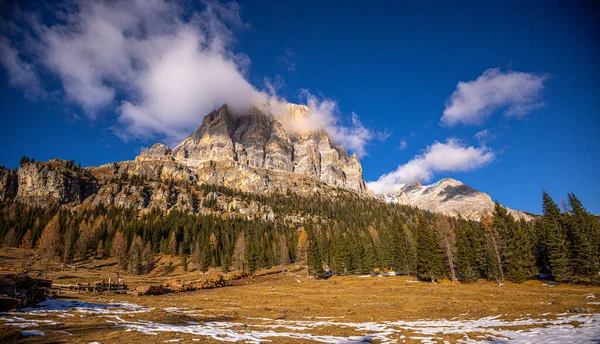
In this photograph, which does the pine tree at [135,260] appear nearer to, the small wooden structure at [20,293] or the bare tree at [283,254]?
the bare tree at [283,254]

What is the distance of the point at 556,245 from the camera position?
4981cm

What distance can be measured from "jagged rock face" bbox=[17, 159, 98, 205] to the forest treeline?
5133cm

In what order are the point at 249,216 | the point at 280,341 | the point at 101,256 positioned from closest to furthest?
the point at 280,341 < the point at 101,256 < the point at 249,216

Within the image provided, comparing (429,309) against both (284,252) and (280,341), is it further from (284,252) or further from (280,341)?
(284,252)

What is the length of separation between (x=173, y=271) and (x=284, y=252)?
127ft

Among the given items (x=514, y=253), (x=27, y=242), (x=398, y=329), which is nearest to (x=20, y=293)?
(x=398, y=329)

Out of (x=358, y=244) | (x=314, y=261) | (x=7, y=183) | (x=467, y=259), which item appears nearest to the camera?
(x=467, y=259)

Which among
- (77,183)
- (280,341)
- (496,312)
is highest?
(77,183)

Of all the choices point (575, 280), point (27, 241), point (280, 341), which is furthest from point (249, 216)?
point (280, 341)

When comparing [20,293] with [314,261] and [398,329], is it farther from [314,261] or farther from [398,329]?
[314,261]

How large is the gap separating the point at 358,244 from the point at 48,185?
20782 cm

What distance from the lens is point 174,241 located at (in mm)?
110375

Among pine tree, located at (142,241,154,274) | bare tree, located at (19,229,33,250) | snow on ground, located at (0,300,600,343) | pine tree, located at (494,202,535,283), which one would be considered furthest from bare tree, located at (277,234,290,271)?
bare tree, located at (19,229,33,250)

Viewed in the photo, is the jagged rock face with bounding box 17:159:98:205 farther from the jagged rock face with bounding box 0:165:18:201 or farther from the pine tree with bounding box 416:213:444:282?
the pine tree with bounding box 416:213:444:282
